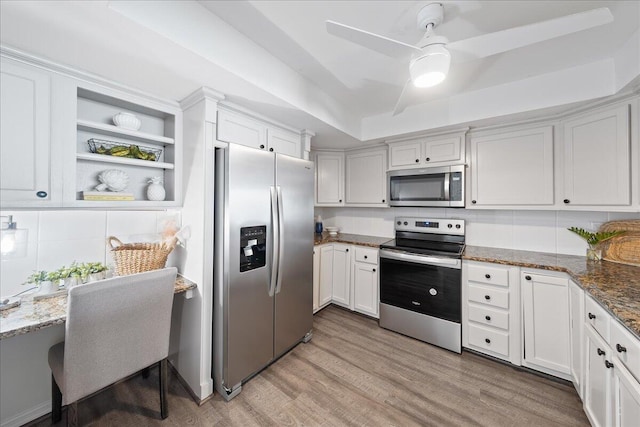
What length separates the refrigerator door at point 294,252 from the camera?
203 centimetres

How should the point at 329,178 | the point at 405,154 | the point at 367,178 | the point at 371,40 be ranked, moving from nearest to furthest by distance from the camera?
the point at 371,40
the point at 405,154
the point at 367,178
the point at 329,178

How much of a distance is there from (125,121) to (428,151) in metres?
2.79

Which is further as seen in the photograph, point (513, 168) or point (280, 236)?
point (513, 168)

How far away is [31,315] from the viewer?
1.24m

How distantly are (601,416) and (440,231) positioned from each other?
1.80 metres

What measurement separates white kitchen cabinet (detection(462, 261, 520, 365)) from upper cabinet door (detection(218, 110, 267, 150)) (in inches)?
86.9

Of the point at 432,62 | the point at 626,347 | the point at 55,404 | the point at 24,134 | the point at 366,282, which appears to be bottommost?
the point at 55,404

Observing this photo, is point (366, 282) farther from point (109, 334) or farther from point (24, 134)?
point (24, 134)

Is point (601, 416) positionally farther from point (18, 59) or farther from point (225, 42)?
point (18, 59)

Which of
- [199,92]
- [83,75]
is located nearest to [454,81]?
[199,92]

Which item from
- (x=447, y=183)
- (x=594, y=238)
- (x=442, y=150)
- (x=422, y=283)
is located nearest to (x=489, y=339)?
(x=422, y=283)

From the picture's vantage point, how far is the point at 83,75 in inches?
56.3

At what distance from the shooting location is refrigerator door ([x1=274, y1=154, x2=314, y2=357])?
203 centimetres

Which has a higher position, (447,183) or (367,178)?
(367,178)
